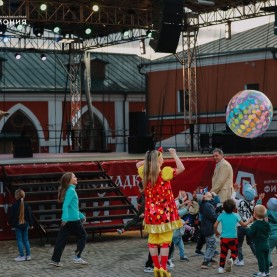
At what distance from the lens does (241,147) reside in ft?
77.0

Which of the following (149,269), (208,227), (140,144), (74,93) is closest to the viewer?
(149,269)

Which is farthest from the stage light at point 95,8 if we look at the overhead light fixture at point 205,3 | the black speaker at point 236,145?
the black speaker at point 236,145

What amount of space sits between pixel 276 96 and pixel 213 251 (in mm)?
22580

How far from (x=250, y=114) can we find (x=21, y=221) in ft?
14.8

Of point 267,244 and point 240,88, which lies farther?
point 240,88

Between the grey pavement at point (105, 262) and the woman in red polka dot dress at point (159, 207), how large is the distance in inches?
63.9

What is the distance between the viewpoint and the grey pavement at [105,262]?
1266cm

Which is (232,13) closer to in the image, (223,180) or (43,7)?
(43,7)

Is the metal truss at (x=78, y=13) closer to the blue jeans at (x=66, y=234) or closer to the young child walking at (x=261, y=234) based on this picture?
the blue jeans at (x=66, y=234)

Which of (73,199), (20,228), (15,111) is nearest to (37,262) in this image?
(20,228)

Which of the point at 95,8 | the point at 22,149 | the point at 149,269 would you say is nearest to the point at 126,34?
the point at 95,8

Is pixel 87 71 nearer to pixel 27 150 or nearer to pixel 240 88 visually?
pixel 240 88

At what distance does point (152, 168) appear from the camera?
35.4 ft

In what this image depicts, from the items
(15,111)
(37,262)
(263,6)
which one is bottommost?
(37,262)
